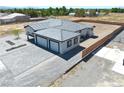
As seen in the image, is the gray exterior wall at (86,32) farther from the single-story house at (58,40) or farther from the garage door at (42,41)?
the garage door at (42,41)

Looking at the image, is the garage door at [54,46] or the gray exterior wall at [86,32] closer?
the garage door at [54,46]

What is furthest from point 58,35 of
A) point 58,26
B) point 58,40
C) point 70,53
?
point 58,26

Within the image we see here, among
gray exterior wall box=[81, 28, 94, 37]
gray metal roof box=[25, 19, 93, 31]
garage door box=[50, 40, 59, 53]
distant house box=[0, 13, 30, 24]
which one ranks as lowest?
garage door box=[50, 40, 59, 53]

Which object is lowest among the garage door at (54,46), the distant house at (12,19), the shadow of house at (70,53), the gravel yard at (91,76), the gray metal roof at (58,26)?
the gravel yard at (91,76)

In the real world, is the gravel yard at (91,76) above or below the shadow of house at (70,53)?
below

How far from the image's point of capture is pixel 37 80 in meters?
12.9

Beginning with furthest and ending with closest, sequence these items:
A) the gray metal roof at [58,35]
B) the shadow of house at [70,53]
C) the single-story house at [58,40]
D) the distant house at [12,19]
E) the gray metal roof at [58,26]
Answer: the distant house at [12,19]
the gray metal roof at [58,26]
the gray metal roof at [58,35]
the single-story house at [58,40]
the shadow of house at [70,53]

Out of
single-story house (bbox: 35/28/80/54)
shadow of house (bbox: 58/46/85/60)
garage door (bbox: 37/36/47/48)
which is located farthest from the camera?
garage door (bbox: 37/36/47/48)

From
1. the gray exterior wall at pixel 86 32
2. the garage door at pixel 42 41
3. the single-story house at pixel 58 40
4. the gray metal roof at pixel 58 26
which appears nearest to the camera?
the single-story house at pixel 58 40

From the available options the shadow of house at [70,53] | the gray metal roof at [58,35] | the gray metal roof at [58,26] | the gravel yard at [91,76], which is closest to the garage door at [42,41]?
the gray metal roof at [58,35]

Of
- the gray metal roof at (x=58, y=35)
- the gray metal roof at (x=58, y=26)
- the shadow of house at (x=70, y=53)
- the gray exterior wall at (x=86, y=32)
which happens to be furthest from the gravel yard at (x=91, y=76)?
the gray exterior wall at (x=86, y=32)

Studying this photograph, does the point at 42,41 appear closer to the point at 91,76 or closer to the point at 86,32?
the point at 86,32

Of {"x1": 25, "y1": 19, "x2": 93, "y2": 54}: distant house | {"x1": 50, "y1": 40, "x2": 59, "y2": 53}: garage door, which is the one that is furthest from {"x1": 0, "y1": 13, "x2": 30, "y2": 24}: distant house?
{"x1": 50, "y1": 40, "x2": 59, "y2": 53}: garage door

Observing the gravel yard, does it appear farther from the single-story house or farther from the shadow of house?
the single-story house
